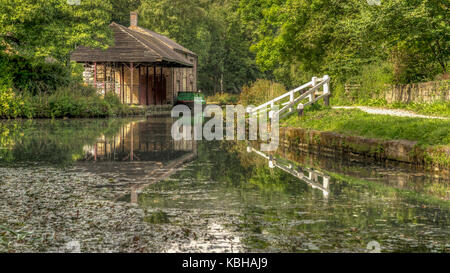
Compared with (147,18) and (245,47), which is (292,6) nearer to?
(147,18)

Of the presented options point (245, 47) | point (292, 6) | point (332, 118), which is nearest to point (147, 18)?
point (245, 47)

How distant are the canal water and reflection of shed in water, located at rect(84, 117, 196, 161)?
5 cm

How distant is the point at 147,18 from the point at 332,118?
6634 cm

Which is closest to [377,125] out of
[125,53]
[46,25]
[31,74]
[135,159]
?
[135,159]

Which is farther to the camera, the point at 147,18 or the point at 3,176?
the point at 147,18

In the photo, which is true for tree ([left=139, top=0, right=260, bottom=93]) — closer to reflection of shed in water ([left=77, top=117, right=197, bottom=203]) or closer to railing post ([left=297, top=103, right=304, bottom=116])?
railing post ([left=297, top=103, right=304, bottom=116])

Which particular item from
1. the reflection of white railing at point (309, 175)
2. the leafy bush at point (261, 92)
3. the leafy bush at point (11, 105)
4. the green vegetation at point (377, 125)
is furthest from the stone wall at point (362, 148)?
the leafy bush at point (11, 105)

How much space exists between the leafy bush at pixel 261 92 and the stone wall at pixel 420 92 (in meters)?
5.17

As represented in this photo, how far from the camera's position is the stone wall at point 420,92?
21.5 metres

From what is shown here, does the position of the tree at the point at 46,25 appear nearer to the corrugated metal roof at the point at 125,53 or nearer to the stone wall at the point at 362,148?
the corrugated metal roof at the point at 125,53

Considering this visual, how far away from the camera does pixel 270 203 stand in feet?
26.4

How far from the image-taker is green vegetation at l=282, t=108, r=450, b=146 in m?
12.2

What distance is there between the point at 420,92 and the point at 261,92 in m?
9.01
